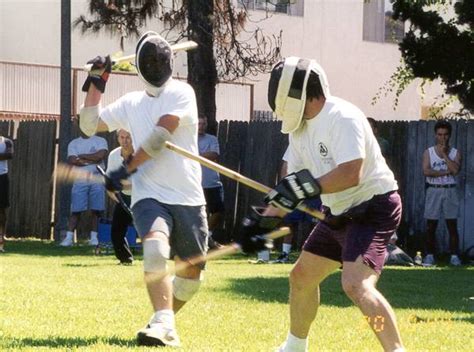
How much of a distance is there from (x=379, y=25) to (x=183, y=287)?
2817 cm

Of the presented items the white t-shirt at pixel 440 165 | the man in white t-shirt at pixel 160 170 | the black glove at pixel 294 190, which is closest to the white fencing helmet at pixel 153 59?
the man in white t-shirt at pixel 160 170

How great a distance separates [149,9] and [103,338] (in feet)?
43.3

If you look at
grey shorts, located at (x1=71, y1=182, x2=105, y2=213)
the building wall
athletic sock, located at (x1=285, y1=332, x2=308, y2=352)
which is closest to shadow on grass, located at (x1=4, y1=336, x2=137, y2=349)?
athletic sock, located at (x1=285, y1=332, x2=308, y2=352)

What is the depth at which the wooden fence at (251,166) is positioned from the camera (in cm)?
1789

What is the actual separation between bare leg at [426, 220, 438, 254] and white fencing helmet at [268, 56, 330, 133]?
1052 centimetres

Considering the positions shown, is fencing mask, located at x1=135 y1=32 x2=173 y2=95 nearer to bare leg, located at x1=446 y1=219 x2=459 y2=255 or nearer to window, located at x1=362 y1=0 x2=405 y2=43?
bare leg, located at x1=446 y1=219 x2=459 y2=255

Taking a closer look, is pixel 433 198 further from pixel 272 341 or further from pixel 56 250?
pixel 272 341

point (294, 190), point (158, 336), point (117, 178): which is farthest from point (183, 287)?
point (294, 190)

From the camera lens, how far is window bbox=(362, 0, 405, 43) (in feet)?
115

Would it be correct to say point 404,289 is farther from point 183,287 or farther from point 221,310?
point 183,287

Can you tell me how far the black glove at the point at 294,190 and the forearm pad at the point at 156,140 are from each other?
1.60 meters

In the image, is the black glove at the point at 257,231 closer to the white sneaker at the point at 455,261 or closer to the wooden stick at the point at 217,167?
the wooden stick at the point at 217,167

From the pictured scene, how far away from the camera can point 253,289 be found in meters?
12.2

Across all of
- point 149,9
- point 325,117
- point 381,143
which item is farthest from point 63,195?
point 325,117
